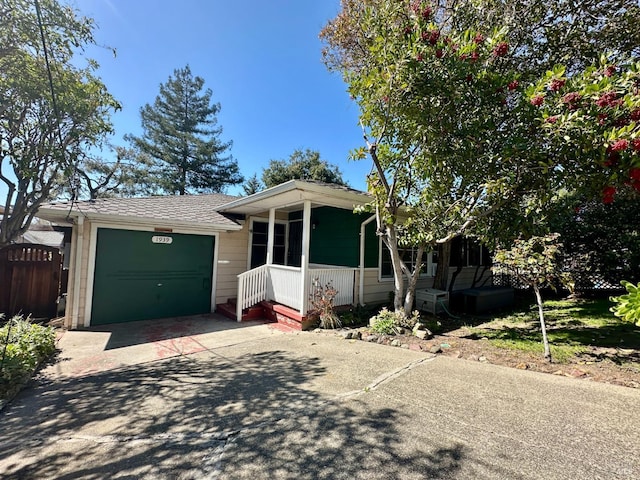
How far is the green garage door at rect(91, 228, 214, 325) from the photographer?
250 inches

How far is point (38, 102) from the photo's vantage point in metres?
4.14

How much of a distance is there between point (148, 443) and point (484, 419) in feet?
9.87

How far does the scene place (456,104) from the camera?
466cm

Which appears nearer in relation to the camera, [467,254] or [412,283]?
[412,283]

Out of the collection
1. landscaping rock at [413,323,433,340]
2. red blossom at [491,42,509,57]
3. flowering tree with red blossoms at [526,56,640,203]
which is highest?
red blossom at [491,42,509,57]

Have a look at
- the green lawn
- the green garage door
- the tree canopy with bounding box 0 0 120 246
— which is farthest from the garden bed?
the tree canopy with bounding box 0 0 120 246

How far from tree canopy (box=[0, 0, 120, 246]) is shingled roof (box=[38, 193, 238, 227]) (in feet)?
3.99

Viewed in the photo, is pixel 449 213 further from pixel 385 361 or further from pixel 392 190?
pixel 385 361


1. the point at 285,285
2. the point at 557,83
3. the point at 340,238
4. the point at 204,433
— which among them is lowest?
the point at 204,433

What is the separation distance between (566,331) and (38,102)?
33.4 ft

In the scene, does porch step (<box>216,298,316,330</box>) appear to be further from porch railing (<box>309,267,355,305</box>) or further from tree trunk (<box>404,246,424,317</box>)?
tree trunk (<box>404,246,424,317</box>)

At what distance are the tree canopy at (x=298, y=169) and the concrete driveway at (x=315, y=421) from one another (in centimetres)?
1878

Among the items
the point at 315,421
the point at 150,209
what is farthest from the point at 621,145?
the point at 150,209

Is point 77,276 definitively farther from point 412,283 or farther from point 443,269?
point 443,269
